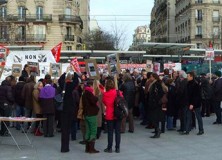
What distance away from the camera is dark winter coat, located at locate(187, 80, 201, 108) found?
12836mm

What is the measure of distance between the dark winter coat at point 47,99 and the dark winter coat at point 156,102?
120 inches

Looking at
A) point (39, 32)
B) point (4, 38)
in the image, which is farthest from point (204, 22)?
point (4, 38)

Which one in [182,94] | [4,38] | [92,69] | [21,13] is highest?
[21,13]

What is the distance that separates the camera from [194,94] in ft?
42.1

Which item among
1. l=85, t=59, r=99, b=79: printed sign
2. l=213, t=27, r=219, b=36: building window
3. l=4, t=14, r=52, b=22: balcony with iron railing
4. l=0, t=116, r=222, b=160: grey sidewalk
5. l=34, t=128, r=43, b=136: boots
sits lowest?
l=0, t=116, r=222, b=160: grey sidewalk

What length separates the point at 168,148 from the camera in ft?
36.7

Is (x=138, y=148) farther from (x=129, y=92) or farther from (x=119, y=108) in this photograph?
(x=129, y=92)

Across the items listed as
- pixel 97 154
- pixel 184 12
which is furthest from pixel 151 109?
pixel 184 12

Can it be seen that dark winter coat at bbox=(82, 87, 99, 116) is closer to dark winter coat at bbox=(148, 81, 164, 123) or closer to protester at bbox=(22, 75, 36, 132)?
dark winter coat at bbox=(148, 81, 164, 123)

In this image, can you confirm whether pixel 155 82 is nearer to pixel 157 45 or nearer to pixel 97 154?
pixel 97 154

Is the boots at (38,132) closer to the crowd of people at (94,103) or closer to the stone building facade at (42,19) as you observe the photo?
the crowd of people at (94,103)

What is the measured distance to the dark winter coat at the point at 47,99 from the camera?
1298 cm

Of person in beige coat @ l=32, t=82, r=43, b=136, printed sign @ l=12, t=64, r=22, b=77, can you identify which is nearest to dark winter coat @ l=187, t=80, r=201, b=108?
person in beige coat @ l=32, t=82, r=43, b=136

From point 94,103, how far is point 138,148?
1824 millimetres
